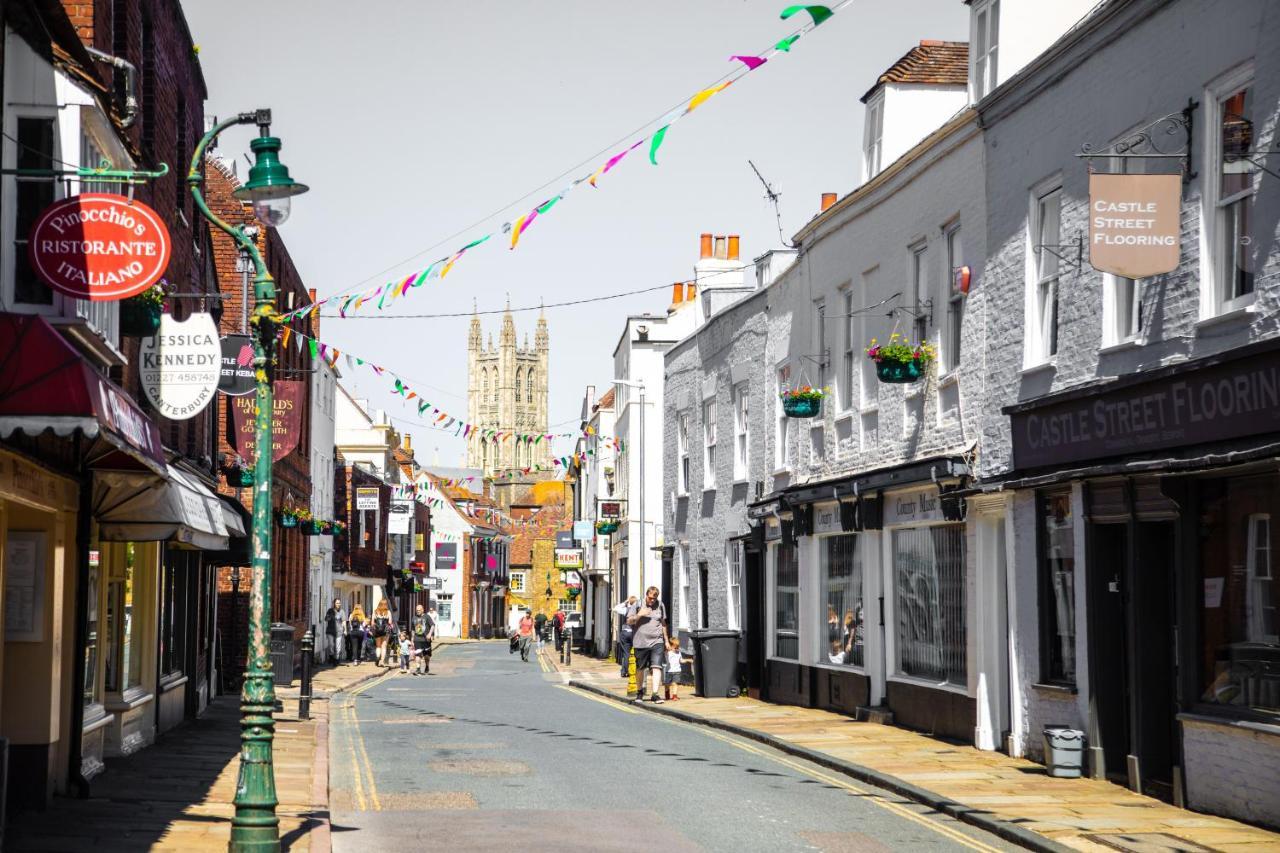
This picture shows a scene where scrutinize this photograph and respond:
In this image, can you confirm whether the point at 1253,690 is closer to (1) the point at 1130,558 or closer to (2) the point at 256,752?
(1) the point at 1130,558

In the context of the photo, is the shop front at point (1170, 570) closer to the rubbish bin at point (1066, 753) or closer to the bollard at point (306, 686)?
the rubbish bin at point (1066, 753)

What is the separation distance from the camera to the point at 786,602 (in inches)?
1106

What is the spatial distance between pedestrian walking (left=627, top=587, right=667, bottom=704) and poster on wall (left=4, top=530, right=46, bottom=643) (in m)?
14.7

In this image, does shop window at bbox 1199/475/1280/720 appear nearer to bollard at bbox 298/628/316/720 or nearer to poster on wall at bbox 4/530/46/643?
poster on wall at bbox 4/530/46/643

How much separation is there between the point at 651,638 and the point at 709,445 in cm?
852

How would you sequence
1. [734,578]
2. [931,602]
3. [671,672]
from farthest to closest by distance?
[734,578]
[671,672]
[931,602]

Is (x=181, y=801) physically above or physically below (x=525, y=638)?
above

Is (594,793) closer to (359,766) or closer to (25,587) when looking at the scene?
(359,766)

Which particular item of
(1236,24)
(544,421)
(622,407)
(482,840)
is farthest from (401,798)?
(544,421)

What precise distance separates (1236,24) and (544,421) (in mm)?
182279

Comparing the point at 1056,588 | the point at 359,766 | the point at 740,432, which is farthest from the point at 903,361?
the point at 740,432

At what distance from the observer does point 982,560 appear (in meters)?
19.0

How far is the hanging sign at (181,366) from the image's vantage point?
15.4 m

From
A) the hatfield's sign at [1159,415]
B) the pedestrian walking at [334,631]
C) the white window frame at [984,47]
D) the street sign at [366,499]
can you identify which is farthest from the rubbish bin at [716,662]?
the street sign at [366,499]
